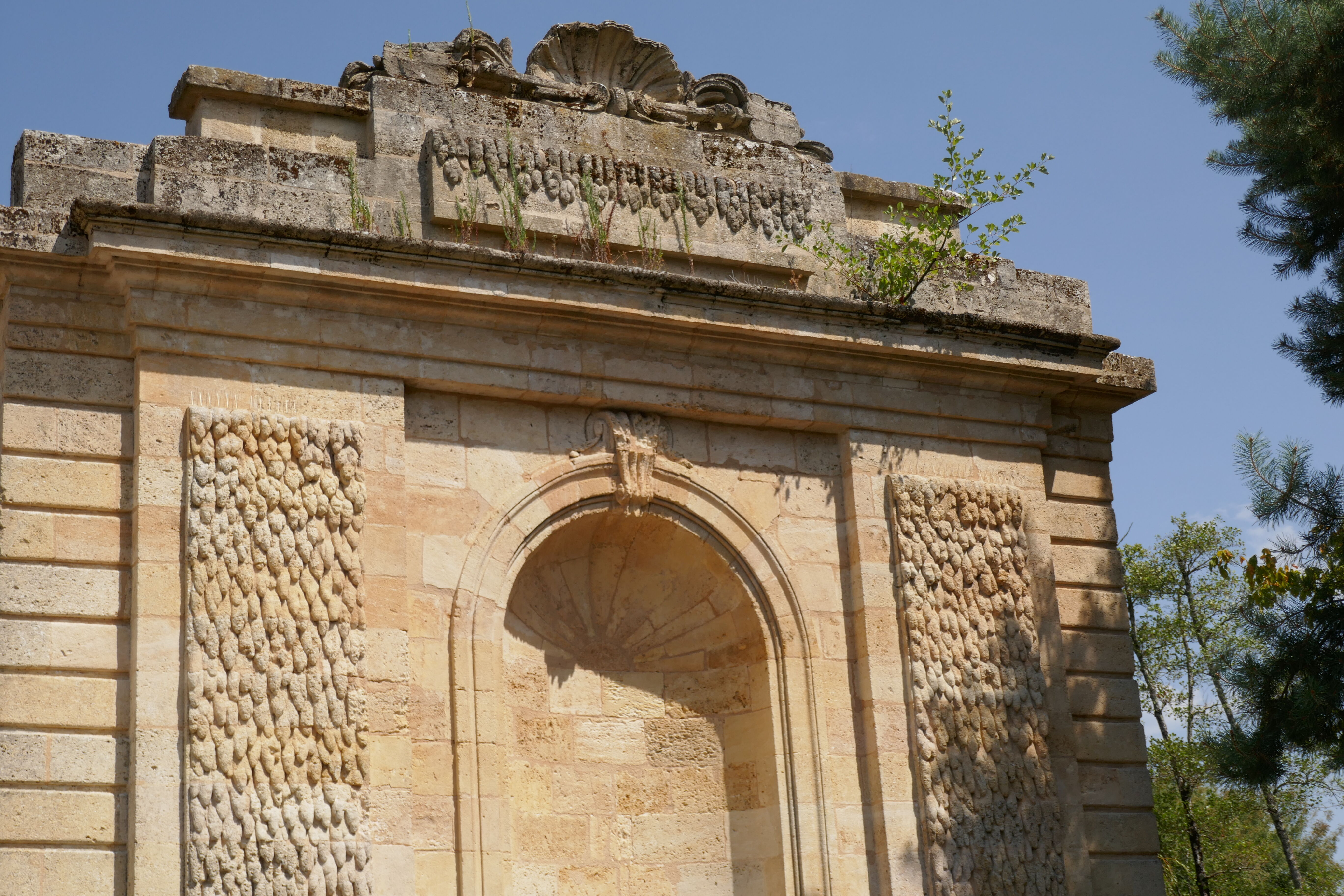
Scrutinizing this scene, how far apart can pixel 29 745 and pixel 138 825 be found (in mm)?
584

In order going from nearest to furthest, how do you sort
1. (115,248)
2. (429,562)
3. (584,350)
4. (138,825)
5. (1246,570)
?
(138,825)
(115,248)
(429,562)
(584,350)
(1246,570)

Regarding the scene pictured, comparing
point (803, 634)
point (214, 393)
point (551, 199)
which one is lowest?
point (803, 634)

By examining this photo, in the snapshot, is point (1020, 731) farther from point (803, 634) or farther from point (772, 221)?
point (772, 221)

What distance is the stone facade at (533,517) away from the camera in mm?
7258

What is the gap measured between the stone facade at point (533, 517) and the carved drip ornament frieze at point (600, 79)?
0.09 feet

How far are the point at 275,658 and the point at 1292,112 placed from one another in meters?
6.27

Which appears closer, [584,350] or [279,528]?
[279,528]

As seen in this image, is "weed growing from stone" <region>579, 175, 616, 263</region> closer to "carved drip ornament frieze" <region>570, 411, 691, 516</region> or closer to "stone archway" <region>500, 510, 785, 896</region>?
"carved drip ornament frieze" <region>570, 411, 691, 516</region>

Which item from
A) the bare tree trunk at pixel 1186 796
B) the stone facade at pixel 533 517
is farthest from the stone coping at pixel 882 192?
the bare tree trunk at pixel 1186 796

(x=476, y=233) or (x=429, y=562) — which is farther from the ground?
(x=476, y=233)

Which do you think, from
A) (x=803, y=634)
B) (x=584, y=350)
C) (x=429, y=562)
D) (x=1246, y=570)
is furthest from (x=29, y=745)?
(x=1246, y=570)

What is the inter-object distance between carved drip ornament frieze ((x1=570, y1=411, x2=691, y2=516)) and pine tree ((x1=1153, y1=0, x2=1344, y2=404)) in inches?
149

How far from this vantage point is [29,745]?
6.94 metres

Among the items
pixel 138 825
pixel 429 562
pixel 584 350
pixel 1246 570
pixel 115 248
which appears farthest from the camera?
pixel 1246 570
